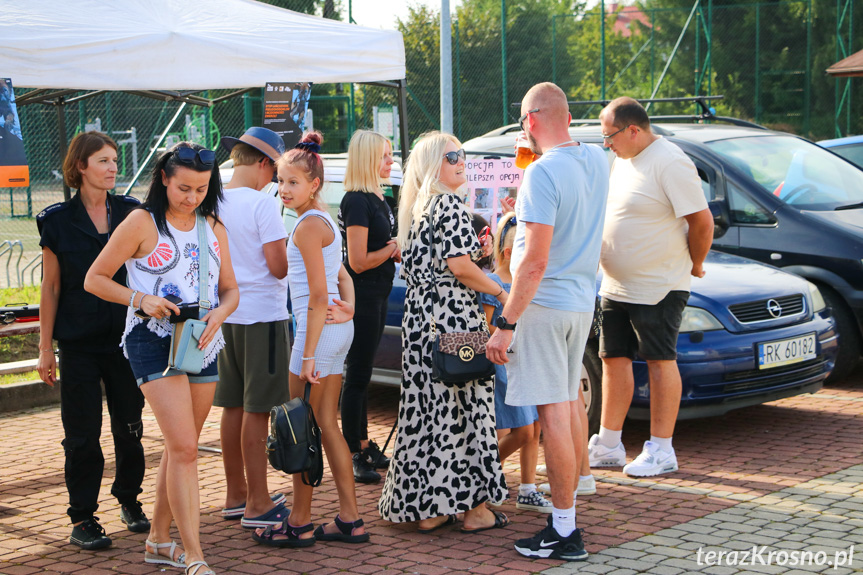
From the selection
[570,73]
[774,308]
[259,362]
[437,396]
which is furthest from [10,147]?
[570,73]

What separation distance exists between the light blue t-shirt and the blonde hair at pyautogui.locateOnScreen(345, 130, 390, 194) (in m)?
1.14

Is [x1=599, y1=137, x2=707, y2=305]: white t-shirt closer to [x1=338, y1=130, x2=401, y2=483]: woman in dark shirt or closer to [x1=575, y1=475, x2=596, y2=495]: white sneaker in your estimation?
[x1=575, y1=475, x2=596, y2=495]: white sneaker

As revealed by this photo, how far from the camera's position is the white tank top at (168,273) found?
4.00m

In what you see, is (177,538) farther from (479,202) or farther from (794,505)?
(479,202)

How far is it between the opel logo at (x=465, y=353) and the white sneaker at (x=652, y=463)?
162 centimetres

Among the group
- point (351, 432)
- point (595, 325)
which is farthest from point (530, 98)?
point (351, 432)

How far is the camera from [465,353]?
4465mm

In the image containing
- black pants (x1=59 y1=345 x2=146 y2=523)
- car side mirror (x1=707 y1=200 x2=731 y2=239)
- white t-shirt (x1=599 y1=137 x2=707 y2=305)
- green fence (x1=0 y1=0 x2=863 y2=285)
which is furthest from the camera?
green fence (x1=0 y1=0 x2=863 y2=285)

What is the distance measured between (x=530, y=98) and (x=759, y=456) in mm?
2786

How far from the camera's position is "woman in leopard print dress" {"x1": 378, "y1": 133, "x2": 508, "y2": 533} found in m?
4.57

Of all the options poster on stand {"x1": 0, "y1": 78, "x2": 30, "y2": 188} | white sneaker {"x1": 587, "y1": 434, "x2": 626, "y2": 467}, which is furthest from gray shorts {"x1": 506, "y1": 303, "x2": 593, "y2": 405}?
poster on stand {"x1": 0, "y1": 78, "x2": 30, "y2": 188}

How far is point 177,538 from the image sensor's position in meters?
4.64

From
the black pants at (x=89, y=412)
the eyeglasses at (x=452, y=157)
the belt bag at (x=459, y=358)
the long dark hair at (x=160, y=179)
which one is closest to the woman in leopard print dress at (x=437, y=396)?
the eyeglasses at (x=452, y=157)

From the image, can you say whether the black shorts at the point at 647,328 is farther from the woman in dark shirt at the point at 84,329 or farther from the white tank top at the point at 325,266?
the woman in dark shirt at the point at 84,329
